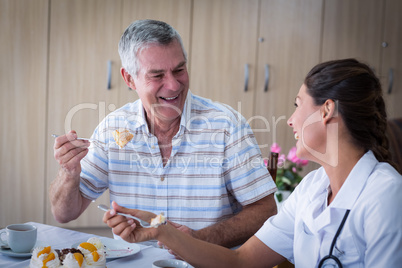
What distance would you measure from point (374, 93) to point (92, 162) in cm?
117

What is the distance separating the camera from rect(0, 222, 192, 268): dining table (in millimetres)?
1396

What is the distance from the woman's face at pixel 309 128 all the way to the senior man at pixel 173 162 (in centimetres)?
53

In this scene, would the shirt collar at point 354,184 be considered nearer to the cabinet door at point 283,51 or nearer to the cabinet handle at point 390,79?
the cabinet door at point 283,51

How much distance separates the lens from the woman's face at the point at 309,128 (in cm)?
137

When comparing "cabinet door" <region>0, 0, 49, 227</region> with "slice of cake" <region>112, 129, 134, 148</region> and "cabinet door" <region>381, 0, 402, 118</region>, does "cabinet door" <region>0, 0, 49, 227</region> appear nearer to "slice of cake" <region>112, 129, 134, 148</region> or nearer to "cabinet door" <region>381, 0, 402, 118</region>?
"slice of cake" <region>112, 129, 134, 148</region>

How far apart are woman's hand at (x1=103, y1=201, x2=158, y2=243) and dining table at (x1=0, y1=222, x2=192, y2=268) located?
80 mm

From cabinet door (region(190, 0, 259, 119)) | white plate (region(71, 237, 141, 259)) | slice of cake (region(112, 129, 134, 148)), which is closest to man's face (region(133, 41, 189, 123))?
slice of cake (region(112, 129, 134, 148))

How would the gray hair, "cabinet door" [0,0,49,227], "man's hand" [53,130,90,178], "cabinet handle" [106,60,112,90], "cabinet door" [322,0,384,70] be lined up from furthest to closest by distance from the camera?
"cabinet door" [322,0,384,70], "cabinet handle" [106,60,112,90], "cabinet door" [0,0,49,227], the gray hair, "man's hand" [53,130,90,178]

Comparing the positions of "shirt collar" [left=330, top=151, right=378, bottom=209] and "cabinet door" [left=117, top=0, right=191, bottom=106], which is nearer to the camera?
"shirt collar" [left=330, top=151, right=378, bottom=209]

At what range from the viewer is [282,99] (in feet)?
13.2

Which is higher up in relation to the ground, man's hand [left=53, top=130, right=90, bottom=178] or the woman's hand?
man's hand [left=53, top=130, right=90, bottom=178]

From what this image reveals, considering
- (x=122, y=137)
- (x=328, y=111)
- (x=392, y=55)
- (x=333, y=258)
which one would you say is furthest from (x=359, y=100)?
(x=392, y=55)

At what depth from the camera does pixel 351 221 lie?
1.25 m

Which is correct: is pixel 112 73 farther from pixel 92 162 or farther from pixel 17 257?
pixel 17 257
